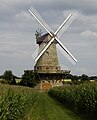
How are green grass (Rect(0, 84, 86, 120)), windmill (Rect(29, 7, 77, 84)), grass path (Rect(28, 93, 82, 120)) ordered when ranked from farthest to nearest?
1. windmill (Rect(29, 7, 77, 84))
2. grass path (Rect(28, 93, 82, 120))
3. green grass (Rect(0, 84, 86, 120))

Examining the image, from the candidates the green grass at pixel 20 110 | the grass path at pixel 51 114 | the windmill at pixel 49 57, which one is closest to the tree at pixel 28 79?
the windmill at pixel 49 57

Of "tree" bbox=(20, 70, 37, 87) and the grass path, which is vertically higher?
"tree" bbox=(20, 70, 37, 87)

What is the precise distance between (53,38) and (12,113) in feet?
231

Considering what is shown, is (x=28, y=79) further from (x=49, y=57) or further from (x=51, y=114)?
(x=51, y=114)

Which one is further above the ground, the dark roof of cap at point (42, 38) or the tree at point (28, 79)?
the dark roof of cap at point (42, 38)

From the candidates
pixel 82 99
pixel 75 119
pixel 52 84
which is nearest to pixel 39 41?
pixel 52 84

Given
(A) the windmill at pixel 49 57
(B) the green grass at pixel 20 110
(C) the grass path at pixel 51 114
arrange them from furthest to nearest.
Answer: (A) the windmill at pixel 49 57 < (C) the grass path at pixel 51 114 < (B) the green grass at pixel 20 110

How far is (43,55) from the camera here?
94.1 m

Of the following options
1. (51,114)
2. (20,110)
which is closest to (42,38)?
(51,114)

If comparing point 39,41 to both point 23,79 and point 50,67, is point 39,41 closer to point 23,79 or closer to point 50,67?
point 50,67

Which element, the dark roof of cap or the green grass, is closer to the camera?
the green grass

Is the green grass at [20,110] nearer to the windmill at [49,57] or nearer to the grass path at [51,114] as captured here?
the grass path at [51,114]

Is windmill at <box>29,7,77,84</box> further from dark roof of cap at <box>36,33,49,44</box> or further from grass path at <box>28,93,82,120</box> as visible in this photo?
grass path at <box>28,93,82,120</box>

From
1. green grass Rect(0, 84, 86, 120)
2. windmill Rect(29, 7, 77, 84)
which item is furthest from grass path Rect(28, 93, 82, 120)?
windmill Rect(29, 7, 77, 84)
